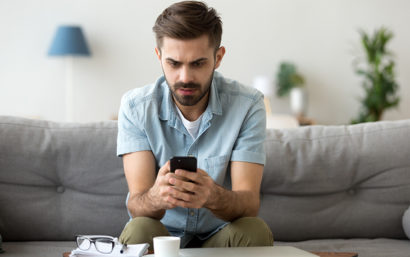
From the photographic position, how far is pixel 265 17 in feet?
18.0

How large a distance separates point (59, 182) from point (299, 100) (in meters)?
3.70

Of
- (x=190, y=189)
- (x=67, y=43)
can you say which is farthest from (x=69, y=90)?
(x=190, y=189)

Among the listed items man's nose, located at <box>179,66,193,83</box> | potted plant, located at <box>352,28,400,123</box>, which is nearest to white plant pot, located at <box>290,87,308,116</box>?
potted plant, located at <box>352,28,400,123</box>

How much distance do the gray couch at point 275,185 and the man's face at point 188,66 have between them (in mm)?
455

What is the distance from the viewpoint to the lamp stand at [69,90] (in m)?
5.24

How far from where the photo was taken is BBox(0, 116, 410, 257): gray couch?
199 centimetres

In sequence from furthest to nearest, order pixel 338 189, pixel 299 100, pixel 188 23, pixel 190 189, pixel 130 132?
1. pixel 299 100
2. pixel 338 189
3. pixel 130 132
4. pixel 188 23
5. pixel 190 189

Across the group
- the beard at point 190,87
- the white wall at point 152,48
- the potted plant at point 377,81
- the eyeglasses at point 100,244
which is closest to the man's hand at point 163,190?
the eyeglasses at point 100,244

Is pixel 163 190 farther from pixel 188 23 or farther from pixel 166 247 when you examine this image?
pixel 188 23

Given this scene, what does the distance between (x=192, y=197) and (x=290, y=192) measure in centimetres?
69

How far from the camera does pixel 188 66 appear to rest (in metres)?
1.70

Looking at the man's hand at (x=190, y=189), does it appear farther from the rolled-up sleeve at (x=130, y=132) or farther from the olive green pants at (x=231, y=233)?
the rolled-up sleeve at (x=130, y=132)

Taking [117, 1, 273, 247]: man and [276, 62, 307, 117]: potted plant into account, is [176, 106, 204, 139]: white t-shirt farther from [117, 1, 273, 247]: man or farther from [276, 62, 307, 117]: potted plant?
[276, 62, 307, 117]: potted plant

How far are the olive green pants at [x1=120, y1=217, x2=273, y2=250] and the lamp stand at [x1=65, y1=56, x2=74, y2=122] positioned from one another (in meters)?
3.90
